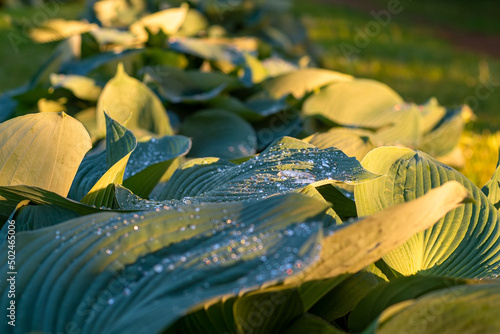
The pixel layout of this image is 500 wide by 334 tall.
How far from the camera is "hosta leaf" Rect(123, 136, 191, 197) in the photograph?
0.92 m

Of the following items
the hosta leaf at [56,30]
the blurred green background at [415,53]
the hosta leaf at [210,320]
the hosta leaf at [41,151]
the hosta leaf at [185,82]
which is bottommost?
the blurred green background at [415,53]

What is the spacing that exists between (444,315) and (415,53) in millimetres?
6039

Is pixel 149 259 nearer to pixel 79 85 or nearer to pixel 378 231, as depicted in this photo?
pixel 378 231

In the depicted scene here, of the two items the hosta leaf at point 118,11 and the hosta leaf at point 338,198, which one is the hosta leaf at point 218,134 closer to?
the hosta leaf at point 338,198

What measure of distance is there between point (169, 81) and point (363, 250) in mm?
1568

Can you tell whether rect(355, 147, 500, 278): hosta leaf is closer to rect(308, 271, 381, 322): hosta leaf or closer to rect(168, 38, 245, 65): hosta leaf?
rect(308, 271, 381, 322): hosta leaf

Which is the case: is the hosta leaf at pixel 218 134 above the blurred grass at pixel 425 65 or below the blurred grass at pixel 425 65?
above

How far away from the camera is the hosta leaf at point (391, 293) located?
584 millimetres

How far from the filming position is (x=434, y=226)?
2.51ft

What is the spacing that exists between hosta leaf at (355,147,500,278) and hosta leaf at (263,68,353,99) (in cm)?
129

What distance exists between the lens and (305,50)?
3.95 metres

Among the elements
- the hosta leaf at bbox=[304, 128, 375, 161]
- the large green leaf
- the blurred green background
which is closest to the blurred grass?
the blurred green background

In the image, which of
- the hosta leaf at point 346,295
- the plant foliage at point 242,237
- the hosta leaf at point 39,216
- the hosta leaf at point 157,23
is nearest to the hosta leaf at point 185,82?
the hosta leaf at point 157,23

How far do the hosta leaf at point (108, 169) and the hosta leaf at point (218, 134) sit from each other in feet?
2.43
